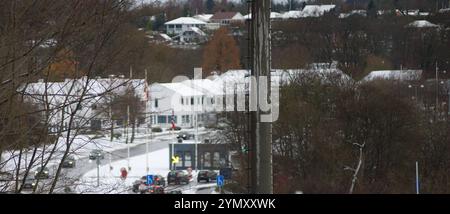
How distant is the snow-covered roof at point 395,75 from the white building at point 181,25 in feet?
62.4

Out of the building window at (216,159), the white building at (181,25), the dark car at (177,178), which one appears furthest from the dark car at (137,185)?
the white building at (181,25)

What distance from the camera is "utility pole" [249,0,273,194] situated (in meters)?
5.65

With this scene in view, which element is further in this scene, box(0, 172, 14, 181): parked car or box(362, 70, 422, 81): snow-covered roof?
box(362, 70, 422, 81): snow-covered roof

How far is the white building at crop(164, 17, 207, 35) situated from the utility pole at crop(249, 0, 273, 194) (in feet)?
173

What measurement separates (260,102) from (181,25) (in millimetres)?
57377

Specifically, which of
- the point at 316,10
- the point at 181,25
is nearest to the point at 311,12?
the point at 316,10

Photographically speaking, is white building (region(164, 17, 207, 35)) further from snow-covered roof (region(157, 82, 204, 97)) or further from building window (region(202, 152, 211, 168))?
building window (region(202, 152, 211, 168))

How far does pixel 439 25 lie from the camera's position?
52.4 m

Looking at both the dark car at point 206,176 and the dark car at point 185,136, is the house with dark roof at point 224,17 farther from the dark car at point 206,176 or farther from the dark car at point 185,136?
the dark car at point 206,176

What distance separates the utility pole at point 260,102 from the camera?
5648mm

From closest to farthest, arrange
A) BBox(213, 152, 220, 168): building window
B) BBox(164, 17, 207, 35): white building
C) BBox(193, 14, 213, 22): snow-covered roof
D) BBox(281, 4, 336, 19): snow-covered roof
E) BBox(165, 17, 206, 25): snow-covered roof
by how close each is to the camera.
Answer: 1. BBox(213, 152, 220, 168): building window
2. BBox(281, 4, 336, 19): snow-covered roof
3. BBox(164, 17, 207, 35): white building
4. BBox(165, 17, 206, 25): snow-covered roof
5. BBox(193, 14, 213, 22): snow-covered roof

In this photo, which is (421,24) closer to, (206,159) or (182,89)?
(182,89)

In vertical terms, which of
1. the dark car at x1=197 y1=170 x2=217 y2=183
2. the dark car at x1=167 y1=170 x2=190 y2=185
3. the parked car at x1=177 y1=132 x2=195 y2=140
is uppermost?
the parked car at x1=177 y1=132 x2=195 y2=140

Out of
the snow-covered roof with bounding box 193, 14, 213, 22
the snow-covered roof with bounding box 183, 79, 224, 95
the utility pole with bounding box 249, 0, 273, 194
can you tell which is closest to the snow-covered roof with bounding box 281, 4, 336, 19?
the snow-covered roof with bounding box 183, 79, 224, 95
